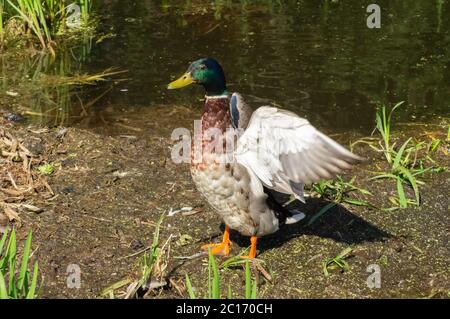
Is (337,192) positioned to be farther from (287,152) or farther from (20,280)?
(20,280)

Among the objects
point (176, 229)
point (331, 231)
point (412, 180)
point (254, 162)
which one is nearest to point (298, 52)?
point (412, 180)

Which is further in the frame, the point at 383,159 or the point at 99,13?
the point at 99,13

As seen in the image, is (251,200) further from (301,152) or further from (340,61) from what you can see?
(340,61)

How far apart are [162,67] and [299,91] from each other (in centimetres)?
124

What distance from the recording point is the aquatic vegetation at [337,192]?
4734 mm

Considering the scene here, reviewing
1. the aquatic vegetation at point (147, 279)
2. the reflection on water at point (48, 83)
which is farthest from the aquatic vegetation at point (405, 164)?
the reflection on water at point (48, 83)

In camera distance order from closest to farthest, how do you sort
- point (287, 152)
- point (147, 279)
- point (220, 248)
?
point (287, 152) < point (147, 279) < point (220, 248)

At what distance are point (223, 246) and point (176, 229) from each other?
12.6 inches

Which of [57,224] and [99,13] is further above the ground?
[99,13]

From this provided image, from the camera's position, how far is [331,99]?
249 inches

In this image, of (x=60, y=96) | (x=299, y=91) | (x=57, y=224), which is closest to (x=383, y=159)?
(x=299, y=91)

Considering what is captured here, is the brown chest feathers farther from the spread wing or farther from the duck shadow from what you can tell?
the duck shadow

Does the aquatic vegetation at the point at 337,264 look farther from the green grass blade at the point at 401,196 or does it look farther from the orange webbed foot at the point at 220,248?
the green grass blade at the point at 401,196

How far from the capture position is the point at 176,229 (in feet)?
14.9
